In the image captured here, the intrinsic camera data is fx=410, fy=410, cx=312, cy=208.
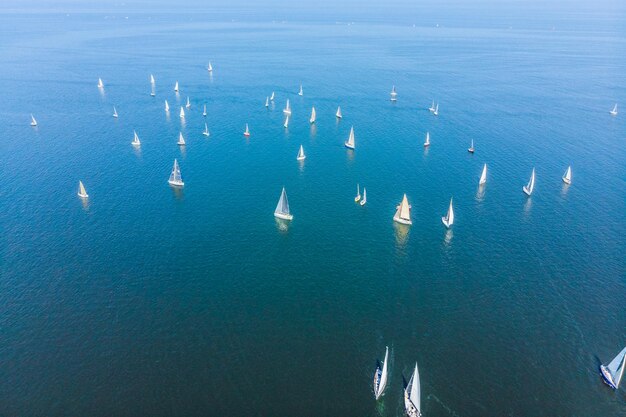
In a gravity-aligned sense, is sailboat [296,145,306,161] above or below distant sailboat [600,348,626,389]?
above

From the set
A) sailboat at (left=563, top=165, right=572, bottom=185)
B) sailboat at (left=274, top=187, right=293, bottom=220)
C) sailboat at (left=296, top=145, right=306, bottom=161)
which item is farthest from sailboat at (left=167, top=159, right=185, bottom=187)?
sailboat at (left=563, top=165, right=572, bottom=185)

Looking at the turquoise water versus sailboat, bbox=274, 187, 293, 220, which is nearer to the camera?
the turquoise water

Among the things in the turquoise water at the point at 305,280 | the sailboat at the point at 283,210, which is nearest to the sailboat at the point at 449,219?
the turquoise water at the point at 305,280

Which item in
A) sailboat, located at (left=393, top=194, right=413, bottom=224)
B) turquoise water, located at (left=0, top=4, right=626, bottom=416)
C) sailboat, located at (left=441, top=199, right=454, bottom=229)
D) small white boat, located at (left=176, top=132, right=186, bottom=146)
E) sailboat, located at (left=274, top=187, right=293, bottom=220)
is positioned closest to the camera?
turquoise water, located at (left=0, top=4, right=626, bottom=416)

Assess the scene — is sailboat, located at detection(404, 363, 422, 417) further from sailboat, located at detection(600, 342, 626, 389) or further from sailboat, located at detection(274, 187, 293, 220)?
sailboat, located at detection(274, 187, 293, 220)

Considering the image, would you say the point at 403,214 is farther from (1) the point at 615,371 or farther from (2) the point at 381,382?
(1) the point at 615,371

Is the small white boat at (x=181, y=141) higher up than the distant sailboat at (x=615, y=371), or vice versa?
the small white boat at (x=181, y=141)

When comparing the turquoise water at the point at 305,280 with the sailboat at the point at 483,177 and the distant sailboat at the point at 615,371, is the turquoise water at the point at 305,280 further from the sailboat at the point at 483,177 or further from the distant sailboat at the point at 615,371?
the sailboat at the point at 483,177

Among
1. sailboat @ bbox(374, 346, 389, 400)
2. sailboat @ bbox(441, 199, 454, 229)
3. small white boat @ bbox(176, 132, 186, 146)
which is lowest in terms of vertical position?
sailboat @ bbox(374, 346, 389, 400)

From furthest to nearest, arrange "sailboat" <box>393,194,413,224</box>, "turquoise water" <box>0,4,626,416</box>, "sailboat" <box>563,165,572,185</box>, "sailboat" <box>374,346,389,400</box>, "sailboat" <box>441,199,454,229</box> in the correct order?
"sailboat" <box>563,165,572,185</box> → "sailboat" <box>393,194,413,224</box> → "sailboat" <box>441,199,454,229</box> → "turquoise water" <box>0,4,626,416</box> → "sailboat" <box>374,346,389,400</box>
